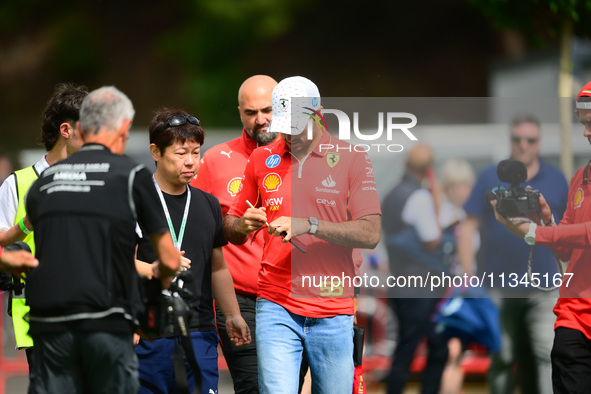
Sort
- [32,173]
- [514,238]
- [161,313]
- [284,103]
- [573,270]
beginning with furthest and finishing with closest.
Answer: [514,238] < [573,270] < [32,173] < [284,103] < [161,313]

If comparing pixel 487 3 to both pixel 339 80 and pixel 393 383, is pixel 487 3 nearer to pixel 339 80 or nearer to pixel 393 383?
pixel 393 383

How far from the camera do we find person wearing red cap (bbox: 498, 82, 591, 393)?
17.8 ft

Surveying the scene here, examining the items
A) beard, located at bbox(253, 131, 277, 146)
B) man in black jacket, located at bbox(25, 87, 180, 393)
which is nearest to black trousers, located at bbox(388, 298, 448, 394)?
beard, located at bbox(253, 131, 277, 146)

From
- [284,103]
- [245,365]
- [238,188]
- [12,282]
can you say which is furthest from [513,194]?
[12,282]

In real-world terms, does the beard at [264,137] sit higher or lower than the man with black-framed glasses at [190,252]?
higher

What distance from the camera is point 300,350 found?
5207 mm

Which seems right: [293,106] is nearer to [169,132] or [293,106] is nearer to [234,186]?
[169,132]

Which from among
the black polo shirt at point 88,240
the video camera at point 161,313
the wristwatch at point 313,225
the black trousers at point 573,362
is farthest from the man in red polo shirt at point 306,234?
the black trousers at point 573,362

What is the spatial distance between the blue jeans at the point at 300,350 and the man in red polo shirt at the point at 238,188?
2.33 feet

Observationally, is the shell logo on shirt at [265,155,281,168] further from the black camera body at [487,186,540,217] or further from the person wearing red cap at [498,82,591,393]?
the person wearing red cap at [498,82,591,393]

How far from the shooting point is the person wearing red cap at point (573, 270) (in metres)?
5.43

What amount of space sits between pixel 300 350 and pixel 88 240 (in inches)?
59.9

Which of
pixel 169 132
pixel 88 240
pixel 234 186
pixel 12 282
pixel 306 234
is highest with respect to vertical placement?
pixel 169 132

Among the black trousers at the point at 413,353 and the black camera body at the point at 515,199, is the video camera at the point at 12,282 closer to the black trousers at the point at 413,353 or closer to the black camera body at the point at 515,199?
the black camera body at the point at 515,199
